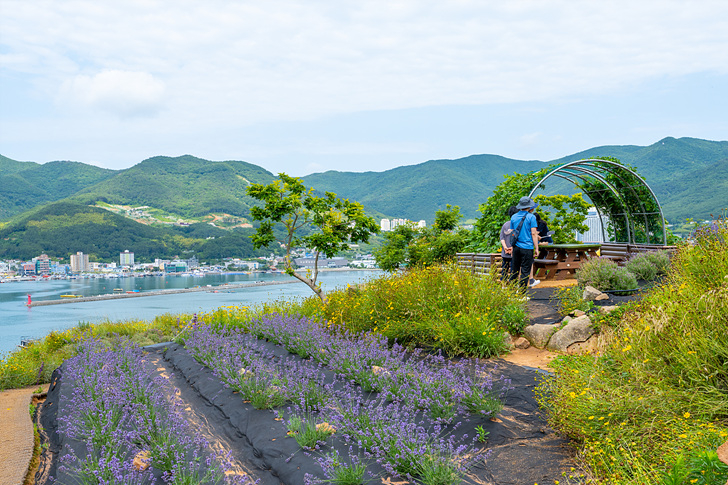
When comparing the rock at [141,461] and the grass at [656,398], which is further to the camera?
the rock at [141,461]

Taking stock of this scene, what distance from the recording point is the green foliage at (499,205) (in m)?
11.3

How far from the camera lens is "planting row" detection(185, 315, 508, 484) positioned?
112 inches

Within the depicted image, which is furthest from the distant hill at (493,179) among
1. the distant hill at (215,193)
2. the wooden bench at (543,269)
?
the wooden bench at (543,269)

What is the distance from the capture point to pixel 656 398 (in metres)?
2.71

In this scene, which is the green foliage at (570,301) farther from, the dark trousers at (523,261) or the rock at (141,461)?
the rock at (141,461)

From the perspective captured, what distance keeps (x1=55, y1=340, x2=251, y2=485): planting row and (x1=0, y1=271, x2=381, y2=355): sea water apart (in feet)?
63.8

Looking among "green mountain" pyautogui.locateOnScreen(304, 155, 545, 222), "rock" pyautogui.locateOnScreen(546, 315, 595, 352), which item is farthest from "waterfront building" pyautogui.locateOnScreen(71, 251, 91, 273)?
"rock" pyautogui.locateOnScreen(546, 315, 595, 352)

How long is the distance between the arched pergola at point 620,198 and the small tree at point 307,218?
18.7 feet

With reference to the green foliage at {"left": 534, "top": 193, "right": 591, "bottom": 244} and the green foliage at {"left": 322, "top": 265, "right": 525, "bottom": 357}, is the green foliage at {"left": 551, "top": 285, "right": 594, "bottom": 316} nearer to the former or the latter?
the green foliage at {"left": 322, "top": 265, "right": 525, "bottom": 357}

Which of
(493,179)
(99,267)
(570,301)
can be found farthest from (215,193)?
(570,301)

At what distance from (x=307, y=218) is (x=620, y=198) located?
9200 millimetres

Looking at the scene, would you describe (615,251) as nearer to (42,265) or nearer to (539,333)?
(539,333)

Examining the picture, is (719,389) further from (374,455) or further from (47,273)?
(47,273)

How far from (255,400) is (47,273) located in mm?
75359
